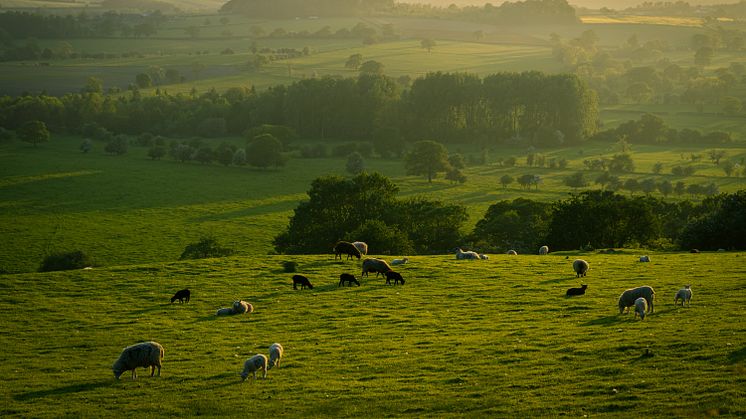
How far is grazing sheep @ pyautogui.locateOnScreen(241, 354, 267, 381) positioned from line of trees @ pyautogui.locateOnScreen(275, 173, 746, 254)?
29372mm

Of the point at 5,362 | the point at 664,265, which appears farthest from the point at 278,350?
the point at 664,265

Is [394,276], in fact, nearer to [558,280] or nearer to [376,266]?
[376,266]

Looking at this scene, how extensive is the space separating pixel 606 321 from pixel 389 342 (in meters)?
7.84

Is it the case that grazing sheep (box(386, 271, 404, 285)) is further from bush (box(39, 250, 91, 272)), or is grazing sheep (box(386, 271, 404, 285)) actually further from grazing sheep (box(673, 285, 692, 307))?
bush (box(39, 250, 91, 272))

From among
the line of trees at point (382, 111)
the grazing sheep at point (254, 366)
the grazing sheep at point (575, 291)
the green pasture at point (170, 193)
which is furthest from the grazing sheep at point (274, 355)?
the line of trees at point (382, 111)

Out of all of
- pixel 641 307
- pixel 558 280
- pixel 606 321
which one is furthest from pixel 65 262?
pixel 641 307

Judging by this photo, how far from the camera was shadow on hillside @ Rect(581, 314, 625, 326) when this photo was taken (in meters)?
25.3

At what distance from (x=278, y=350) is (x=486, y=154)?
108 metres

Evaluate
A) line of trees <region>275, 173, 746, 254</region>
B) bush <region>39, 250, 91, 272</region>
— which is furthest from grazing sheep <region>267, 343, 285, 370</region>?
bush <region>39, 250, 91, 272</region>

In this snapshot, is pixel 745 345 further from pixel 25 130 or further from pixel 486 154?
pixel 25 130

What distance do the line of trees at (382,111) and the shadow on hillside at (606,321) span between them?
122 m

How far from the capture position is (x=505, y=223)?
65562 mm

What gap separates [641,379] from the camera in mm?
18953

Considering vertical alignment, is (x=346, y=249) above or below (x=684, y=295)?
below
